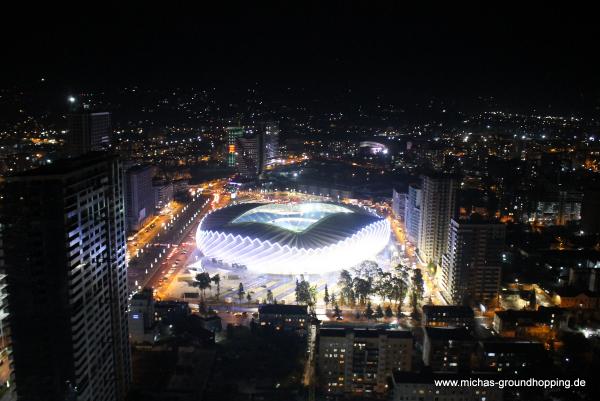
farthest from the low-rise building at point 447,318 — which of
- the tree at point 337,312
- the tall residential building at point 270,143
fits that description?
the tall residential building at point 270,143

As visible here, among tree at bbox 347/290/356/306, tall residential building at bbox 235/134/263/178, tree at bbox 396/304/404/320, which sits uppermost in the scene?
tall residential building at bbox 235/134/263/178

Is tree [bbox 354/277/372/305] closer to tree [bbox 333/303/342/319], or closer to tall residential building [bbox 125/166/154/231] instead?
tree [bbox 333/303/342/319]

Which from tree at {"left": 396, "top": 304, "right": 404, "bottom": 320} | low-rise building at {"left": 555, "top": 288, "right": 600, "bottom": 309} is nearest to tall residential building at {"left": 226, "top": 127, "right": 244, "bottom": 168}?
tree at {"left": 396, "top": 304, "right": 404, "bottom": 320}

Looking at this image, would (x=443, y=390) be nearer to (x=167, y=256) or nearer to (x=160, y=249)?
(x=167, y=256)

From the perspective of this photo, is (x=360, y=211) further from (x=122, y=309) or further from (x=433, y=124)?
(x=433, y=124)

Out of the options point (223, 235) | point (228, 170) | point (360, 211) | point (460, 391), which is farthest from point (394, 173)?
point (460, 391)

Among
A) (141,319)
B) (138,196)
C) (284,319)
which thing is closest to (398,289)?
(284,319)
